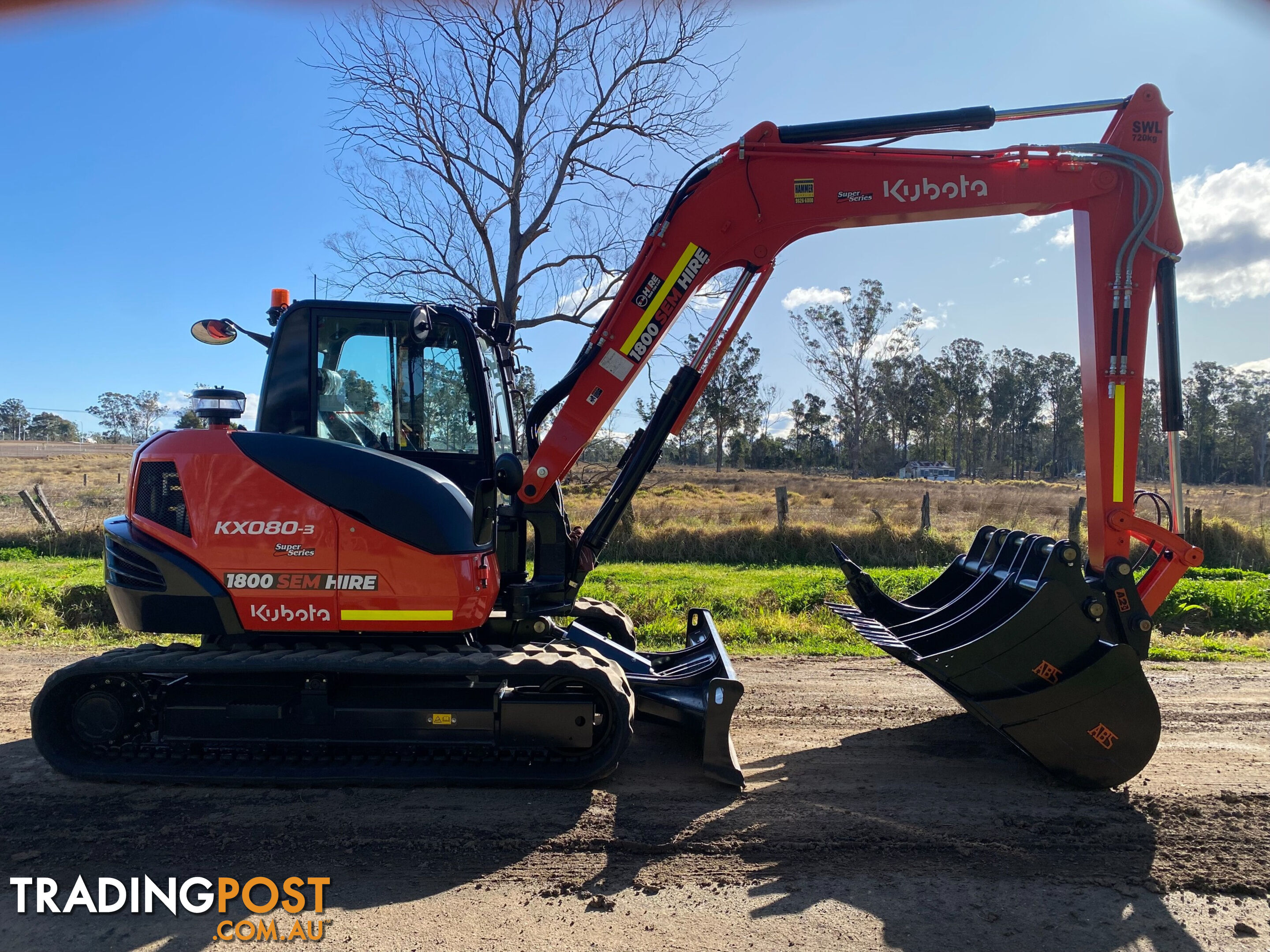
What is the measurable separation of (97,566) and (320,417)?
9.63m

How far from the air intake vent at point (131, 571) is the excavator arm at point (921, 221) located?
Answer: 7.04 ft

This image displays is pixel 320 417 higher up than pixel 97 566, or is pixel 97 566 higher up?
pixel 320 417

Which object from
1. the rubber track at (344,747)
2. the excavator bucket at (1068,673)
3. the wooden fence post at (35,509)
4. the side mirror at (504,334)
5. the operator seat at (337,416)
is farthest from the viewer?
the wooden fence post at (35,509)

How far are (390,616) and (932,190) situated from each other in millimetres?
4066

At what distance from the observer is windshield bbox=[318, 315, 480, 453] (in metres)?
4.71

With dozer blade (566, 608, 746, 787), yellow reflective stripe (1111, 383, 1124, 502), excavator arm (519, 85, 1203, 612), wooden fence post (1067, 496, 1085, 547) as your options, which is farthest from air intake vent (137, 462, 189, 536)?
wooden fence post (1067, 496, 1085, 547)

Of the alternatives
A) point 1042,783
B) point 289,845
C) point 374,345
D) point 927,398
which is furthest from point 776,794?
point 927,398

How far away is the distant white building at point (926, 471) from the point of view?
55.4 metres

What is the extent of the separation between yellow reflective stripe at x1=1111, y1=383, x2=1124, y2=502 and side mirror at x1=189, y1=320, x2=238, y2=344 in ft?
17.9

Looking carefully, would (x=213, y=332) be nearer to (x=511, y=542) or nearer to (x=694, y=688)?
(x=511, y=542)

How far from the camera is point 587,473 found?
20109mm

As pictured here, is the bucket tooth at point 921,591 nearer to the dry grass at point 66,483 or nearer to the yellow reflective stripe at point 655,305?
the yellow reflective stripe at point 655,305

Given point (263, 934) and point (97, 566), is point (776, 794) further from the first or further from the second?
point (97, 566)

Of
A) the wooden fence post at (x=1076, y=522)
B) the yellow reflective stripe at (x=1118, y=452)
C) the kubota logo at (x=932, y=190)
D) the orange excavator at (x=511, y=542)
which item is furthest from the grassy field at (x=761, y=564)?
the kubota logo at (x=932, y=190)
